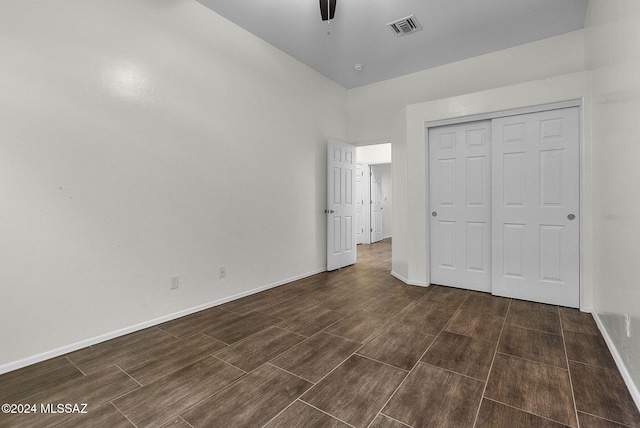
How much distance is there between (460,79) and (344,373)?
4235mm

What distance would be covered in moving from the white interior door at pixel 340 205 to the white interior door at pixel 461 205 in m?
1.54

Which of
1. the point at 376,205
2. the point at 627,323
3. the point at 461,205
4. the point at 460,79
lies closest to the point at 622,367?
the point at 627,323

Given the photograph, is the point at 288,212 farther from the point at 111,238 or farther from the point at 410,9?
the point at 410,9

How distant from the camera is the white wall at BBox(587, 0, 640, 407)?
170cm

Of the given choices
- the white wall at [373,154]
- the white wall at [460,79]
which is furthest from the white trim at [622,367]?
the white wall at [373,154]

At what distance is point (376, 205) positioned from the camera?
27.6 feet

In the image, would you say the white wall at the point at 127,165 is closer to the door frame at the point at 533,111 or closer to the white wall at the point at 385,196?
the door frame at the point at 533,111

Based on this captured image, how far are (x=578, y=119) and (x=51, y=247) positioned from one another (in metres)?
4.90

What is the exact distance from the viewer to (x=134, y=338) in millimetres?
2451

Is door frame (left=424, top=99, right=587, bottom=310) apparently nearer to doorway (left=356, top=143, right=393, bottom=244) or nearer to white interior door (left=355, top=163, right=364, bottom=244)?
doorway (left=356, top=143, right=393, bottom=244)

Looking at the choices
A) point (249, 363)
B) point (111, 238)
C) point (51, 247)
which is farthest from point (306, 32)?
point (249, 363)

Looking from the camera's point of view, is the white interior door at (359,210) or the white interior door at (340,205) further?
the white interior door at (359,210)

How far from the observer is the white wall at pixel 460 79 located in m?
3.60

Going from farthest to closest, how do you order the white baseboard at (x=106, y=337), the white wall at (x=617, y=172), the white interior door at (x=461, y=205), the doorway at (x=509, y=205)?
1. the white interior door at (x=461, y=205)
2. the doorway at (x=509, y=205)
3. the white baseboard at (x=106, y=337)
4. the white wall at (x=617, y=172)
